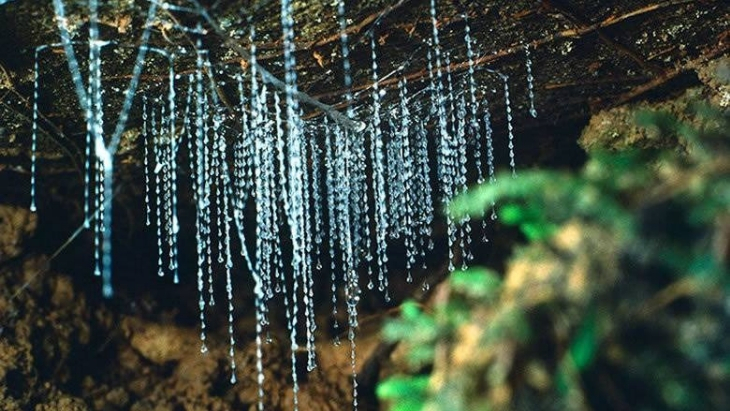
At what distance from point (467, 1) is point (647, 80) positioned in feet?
7.45

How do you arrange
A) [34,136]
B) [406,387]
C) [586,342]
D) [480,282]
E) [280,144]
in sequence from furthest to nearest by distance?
[34,136] → [280,144] → [406,387] → [480,282] → [586,342]

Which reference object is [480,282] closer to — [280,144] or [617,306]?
[617,306]

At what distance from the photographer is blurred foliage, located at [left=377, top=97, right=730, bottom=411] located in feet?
4.74

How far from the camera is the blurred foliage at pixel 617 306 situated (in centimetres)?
144

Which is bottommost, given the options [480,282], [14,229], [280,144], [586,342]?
[586,342]

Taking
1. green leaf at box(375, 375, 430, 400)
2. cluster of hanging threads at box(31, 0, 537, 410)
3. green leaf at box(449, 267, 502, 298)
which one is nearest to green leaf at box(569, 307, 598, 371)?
green leaf at box(449, 267, 502, 298)

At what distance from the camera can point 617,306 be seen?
148 cm

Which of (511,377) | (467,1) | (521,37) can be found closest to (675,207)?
(511,377)

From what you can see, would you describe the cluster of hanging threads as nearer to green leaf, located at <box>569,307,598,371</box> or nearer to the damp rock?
the damp rock

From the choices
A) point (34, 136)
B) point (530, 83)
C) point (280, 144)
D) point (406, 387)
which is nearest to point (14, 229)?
point (34, 136)

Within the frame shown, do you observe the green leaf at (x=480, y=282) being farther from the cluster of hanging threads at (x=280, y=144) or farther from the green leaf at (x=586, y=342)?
the cluster of hanging threads at (x=280, y=144)

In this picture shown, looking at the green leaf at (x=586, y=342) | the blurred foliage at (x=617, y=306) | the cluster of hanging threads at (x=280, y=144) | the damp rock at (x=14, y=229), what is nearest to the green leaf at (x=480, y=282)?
the blurred foliage at (x=617, y=306)

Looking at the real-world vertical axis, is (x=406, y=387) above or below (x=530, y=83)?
below

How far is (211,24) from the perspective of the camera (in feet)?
11.9
